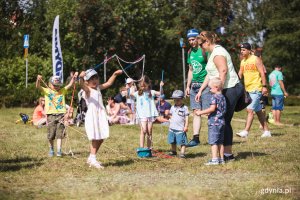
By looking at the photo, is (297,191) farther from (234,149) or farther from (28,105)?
(28,105)

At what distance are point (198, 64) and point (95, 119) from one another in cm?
242

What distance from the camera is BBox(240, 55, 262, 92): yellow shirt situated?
12.1 m

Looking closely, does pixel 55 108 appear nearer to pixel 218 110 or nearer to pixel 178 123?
pixel 178 123

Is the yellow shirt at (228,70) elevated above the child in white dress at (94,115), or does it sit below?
above

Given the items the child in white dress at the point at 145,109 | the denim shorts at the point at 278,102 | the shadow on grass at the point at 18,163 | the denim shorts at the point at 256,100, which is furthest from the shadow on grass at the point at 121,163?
the denim shorts at the point at 278,102

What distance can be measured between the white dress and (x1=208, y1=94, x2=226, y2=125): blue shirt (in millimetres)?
1554

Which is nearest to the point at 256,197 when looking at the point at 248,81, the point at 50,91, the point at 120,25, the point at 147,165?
the point at 147,165

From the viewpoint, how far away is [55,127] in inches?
406

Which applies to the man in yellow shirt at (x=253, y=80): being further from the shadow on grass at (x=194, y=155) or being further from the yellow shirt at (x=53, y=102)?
the yellow shirt at (x=53, y=102)

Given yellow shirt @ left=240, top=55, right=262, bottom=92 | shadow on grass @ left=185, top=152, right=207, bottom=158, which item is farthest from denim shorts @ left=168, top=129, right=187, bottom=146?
yellow shirt @ left=240, top=55, right=262, bottom=92

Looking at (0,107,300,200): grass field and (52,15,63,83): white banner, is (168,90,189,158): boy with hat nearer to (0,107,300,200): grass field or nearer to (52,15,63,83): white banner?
(0,107,300,200): grass field

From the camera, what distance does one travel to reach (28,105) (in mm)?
28672

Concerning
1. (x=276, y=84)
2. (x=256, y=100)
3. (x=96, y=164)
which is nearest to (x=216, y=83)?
(x=96, y=164)

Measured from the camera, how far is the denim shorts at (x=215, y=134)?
8484mm
